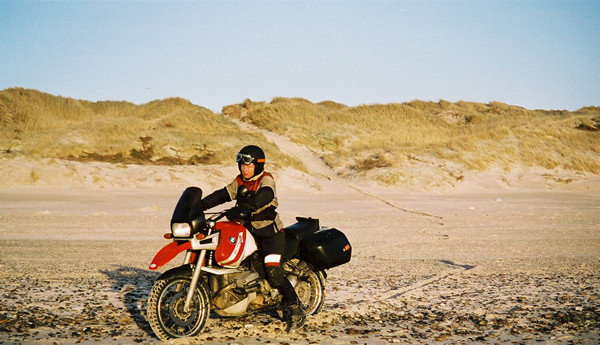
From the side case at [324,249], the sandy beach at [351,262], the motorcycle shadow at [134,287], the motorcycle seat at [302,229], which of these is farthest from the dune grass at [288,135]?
the side case at [324,249]

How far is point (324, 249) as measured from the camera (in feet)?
23.1

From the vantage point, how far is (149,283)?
9039mm

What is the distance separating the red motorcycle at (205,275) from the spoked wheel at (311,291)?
1.36 feet

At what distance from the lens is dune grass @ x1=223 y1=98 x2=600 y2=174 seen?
34.9 m

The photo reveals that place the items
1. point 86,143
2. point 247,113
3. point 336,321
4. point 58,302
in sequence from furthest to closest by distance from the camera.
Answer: point 247,113, point 86,143, point 58,302, point 336,321

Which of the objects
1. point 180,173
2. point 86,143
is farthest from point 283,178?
point 86,143

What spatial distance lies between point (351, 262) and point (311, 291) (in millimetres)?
4608

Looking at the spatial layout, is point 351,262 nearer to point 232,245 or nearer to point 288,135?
point 232,245

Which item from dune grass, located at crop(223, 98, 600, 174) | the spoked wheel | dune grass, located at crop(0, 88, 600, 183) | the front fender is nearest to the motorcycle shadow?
the front fender

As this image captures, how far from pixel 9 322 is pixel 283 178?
20547 mm

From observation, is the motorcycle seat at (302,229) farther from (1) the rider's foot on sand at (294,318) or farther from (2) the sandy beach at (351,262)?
(2) the sandy beach at (351,262)

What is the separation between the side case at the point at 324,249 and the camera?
7.02m

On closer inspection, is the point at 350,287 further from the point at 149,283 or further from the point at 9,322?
the point at 9,322

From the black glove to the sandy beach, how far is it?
4.28 ft
